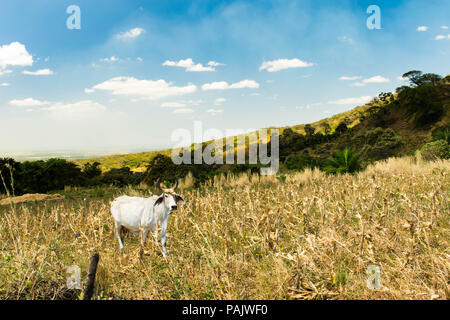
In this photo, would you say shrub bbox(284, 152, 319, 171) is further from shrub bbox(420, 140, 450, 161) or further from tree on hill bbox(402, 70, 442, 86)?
tree on hill bbox(402, 70, 442, 86)

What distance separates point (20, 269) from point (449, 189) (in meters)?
9.20

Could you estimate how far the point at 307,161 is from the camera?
Result: 16828 mm

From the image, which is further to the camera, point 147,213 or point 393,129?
point 393,129

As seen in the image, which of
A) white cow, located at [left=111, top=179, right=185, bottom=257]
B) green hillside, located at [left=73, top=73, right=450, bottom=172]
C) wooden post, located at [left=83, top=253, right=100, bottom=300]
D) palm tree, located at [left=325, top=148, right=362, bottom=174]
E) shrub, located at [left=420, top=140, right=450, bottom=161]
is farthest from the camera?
green hillside, located at [left=73, top=73, right=450, bottom=172]

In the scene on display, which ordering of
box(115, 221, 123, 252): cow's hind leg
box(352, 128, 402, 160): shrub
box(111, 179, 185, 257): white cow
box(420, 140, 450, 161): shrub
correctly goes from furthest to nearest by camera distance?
box(352, 128, 402, 160): shrub
box(420, 140, 450, 161): shrub
box(115, 221, 123, 252): cow's hind leg
box(111, 179, 185, 257): white cow

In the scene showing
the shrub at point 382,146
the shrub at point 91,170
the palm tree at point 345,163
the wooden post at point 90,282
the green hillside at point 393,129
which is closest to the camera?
the wooden post at point 90,282

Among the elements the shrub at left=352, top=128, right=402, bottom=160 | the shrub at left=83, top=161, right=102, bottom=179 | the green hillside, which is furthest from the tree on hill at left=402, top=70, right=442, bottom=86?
the shrub at left=83, top=161, right=102, bottom=179

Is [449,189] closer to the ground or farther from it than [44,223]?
farther from it

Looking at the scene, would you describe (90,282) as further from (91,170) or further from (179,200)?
(91,170)

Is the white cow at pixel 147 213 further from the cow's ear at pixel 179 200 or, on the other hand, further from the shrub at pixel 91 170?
the shrub at pixel 91 170

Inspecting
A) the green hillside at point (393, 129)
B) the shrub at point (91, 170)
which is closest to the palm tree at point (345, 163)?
the green hillside at point (393, 129)

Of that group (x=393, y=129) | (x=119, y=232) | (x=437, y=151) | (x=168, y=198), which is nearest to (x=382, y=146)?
(x=437, y=151)
